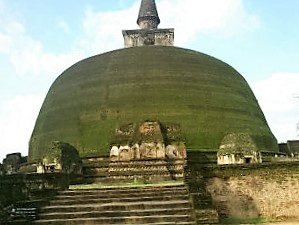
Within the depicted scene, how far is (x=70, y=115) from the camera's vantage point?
85.7ft

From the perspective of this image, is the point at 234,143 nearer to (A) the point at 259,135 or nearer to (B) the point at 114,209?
(A) the point at 259,135

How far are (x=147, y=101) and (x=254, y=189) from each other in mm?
10743

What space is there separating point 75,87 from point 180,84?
577cm

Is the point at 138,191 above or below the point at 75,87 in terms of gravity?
below

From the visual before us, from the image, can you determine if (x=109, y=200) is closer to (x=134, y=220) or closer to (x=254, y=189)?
(x=134, y=220)

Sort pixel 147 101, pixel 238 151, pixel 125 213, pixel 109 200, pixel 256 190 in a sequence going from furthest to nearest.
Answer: pixel 147 101 → pixel 238 151 → pixel 256 190 → pixel 109 200 → pixel 125 213

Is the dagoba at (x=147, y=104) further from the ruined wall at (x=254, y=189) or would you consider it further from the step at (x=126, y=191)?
the step at (x=126, y=191)

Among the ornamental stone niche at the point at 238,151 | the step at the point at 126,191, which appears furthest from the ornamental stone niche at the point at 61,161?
the step at the point at 126,191

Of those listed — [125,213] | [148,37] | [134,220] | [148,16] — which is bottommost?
[134,220]


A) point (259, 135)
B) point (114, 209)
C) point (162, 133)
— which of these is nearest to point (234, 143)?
point (162, 133)

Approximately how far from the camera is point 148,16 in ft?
132

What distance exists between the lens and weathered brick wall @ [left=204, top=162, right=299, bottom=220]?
1507 centimetres

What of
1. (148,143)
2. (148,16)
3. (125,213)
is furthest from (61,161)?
(148,16)

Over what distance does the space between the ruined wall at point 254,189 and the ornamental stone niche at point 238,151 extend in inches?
221
